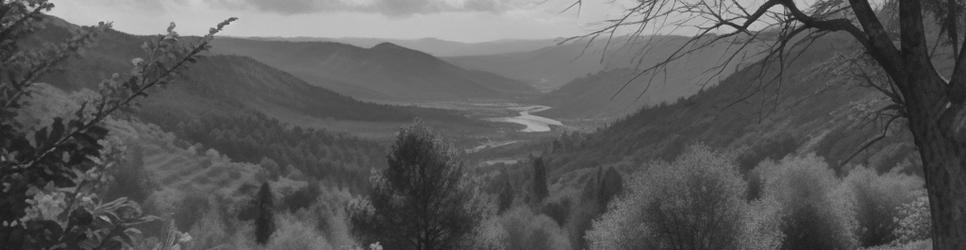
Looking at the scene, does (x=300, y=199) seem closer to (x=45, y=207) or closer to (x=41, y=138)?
(x=41, y=138)

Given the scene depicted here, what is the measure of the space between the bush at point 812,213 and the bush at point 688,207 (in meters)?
7.46

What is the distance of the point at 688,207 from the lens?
31766mm

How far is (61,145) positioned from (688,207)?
1227 inches

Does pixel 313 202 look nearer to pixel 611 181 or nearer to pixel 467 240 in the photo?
pixel 611 181

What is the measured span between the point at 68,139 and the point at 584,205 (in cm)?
8249

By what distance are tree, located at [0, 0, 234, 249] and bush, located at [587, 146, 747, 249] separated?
101ft

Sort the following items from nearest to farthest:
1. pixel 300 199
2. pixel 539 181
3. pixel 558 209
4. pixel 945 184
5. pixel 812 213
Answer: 1. pixel 945 184
2. pixel 812 213
3. pixel 558 209
4. pixel 539 181
5. pixel 300 199

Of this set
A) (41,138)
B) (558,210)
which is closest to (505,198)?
(558,210)

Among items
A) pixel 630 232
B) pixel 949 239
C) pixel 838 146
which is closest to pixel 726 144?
pixel 838 146

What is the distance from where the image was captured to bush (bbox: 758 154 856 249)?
3900cm

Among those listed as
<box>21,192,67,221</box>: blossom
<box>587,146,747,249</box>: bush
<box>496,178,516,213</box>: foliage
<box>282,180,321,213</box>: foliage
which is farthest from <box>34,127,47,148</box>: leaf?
<box>282,180,321,213</box>: foliage

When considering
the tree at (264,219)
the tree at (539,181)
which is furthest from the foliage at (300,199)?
the tree at (264,219)

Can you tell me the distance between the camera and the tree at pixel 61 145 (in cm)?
336

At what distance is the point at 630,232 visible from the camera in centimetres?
3328
